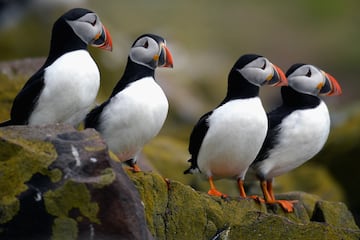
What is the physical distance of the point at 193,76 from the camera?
22625 mm

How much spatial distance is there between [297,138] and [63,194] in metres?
3.21

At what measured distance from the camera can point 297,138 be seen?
9.35m

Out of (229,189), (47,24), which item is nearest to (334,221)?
(229,189)

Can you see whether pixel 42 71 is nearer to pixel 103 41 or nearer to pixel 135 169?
pixel 103 41

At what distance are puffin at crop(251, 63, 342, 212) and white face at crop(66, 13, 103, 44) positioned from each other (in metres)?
1.90

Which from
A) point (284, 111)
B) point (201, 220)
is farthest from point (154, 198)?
point (284, 111)

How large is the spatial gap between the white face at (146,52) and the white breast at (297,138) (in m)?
1.46

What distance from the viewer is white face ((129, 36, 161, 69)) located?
8516 millimetres

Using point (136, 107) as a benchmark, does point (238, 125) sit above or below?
below

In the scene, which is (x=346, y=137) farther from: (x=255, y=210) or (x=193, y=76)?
(x=193, y=76)

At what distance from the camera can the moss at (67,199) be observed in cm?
663

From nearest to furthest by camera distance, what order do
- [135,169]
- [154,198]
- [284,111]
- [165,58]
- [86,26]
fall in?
1. [154,198]
2. [135,169]
3. [86,26]
4. [165,58]
5. [284,111]

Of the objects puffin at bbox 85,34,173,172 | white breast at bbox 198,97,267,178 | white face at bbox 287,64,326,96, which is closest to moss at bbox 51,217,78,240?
puffin at bbox 85,34,173,172

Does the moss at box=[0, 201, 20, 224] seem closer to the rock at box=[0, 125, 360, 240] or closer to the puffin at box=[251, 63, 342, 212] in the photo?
the rock at box=[0, 125, 360, 240]
